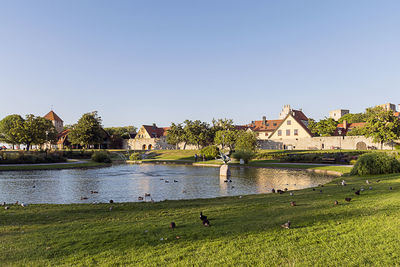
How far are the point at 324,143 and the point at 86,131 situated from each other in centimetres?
6023

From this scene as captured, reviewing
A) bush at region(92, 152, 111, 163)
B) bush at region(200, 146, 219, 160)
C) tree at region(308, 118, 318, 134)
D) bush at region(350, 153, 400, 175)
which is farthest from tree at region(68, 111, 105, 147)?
bush at region(350, 153, 400, 175)

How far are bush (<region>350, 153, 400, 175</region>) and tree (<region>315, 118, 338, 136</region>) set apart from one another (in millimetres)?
55111

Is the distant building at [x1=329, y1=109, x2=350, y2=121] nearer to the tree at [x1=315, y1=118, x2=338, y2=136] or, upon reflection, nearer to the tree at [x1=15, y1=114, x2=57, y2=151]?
the tree at [x1=315, y1=118, x2=338, y2=136]

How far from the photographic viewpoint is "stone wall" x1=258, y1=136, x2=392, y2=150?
52.7 metres

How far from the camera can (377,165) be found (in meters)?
21.1

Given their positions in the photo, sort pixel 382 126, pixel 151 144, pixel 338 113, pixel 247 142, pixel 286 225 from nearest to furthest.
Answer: pixel 286 225 < pixel 247 142 < pixel 382 126 < pixel 151 144 < pixel 338 113

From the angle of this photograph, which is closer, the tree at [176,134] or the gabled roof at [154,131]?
the tree at [176,134]

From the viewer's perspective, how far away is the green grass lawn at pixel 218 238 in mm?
5363

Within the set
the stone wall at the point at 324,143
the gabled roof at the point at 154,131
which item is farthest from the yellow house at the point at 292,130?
the gabled roof at the point at 154,131

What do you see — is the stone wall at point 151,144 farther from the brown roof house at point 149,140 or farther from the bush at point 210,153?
the bush at point 210,153

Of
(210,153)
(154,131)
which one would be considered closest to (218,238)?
(210,153)

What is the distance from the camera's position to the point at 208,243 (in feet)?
20.3

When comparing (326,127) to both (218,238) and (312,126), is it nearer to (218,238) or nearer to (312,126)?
(312,126)

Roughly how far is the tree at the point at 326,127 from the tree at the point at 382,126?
21.4 meters
